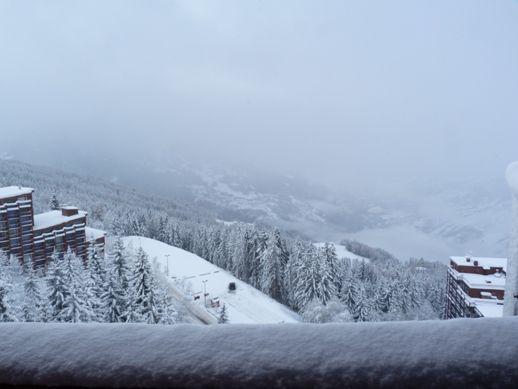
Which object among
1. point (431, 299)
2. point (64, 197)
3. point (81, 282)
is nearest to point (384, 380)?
point (81, 282)

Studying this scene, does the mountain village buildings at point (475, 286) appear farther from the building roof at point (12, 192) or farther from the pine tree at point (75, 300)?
the building roof at point (12, 192)

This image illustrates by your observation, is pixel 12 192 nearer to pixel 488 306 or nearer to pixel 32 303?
pixel 32 303

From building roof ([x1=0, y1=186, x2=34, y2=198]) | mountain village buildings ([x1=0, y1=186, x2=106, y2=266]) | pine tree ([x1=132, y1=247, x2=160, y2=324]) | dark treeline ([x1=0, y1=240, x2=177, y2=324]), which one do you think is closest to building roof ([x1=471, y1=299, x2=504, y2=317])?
dark treeline ([x1=0, y1=240, x2=177, y2=324])

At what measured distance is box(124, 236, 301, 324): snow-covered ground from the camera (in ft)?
121

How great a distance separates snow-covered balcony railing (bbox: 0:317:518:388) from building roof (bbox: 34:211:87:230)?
4304 cm

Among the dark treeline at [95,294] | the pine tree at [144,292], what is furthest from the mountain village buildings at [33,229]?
the pine tree at [144,292]

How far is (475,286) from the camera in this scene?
30484 millimetres

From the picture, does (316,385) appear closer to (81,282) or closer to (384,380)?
(384,380)

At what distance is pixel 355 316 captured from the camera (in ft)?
116

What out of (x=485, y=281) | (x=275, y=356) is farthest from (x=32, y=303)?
(x=485, y=281)

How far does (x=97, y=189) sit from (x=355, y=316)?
10311 centimetres

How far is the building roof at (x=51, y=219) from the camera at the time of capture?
133 feet

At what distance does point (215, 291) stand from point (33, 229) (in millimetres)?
18032

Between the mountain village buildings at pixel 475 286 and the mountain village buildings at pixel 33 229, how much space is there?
29.4 m
